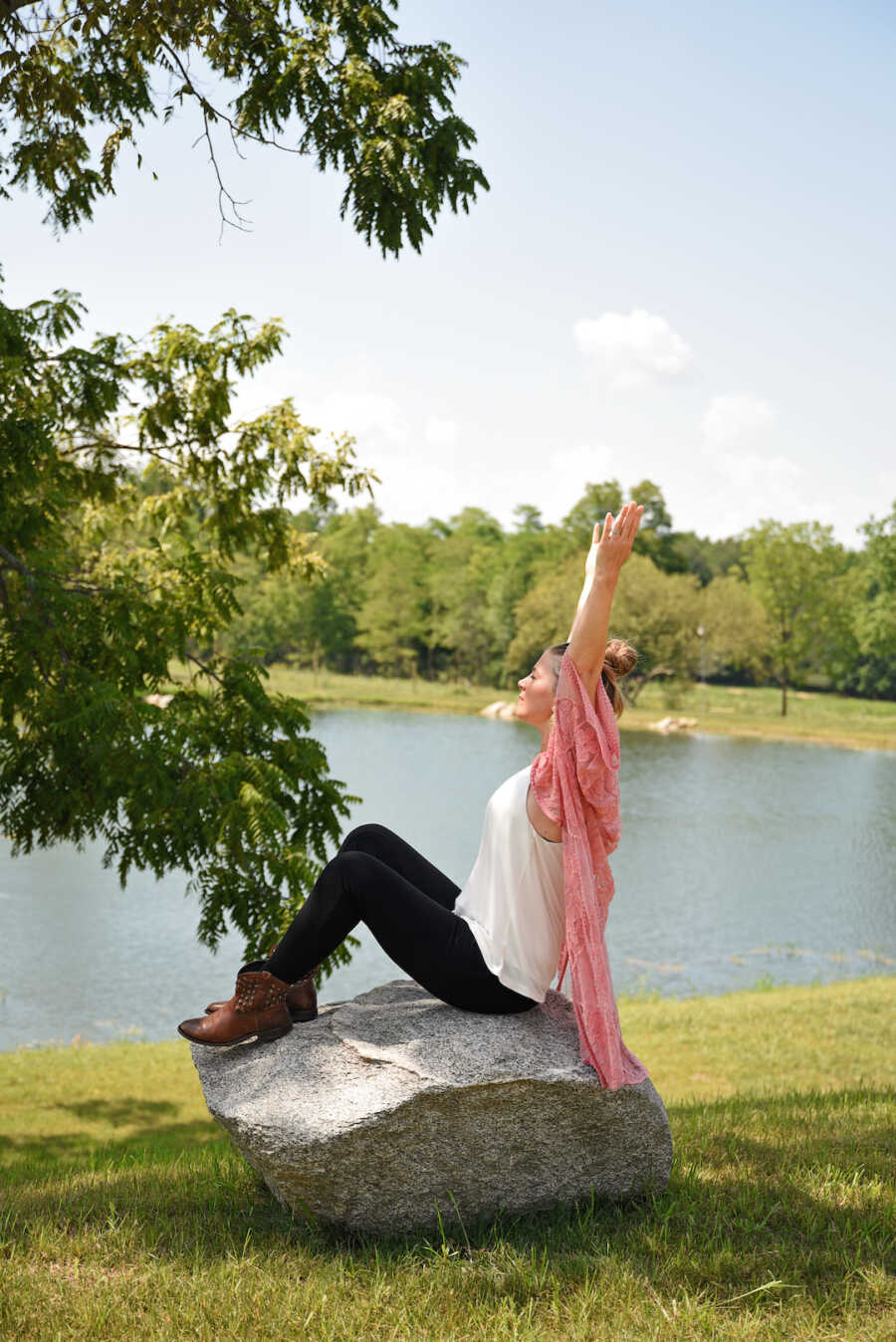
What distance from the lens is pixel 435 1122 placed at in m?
3.71

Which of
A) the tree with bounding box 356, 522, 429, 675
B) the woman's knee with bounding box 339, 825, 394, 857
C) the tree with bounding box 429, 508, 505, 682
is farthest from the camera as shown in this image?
the tree with bounding box 356, 522, 429, 675

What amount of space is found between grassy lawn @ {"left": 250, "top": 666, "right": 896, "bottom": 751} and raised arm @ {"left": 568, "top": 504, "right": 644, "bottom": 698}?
43.7m

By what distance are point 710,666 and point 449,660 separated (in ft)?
77.1

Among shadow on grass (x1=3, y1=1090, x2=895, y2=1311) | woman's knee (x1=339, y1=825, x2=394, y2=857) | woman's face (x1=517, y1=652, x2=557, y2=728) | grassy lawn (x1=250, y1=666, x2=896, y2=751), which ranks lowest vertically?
grassy lawn (x1=250, y1=666, x2=896, y2=751)

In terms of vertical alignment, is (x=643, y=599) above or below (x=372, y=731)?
above

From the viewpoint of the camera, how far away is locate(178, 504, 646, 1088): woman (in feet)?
12.6

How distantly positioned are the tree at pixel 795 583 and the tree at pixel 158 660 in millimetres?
59256

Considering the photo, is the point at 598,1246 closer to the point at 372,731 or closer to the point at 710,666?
the point at 372,731

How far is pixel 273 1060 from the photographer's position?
13.2 ft

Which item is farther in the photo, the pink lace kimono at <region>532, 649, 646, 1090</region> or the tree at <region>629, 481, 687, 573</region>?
the tree at <region>629, 481, 687, 573</region>

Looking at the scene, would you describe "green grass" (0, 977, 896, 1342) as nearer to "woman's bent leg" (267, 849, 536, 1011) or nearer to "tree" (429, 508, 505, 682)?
"woman's bent leg" (267, 849, 536, 1011)

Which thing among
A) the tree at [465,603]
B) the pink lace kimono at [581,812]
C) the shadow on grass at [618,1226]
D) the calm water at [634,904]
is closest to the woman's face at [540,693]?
the pink lace kimono at [581,812]

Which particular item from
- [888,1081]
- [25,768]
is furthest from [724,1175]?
[888,1081]

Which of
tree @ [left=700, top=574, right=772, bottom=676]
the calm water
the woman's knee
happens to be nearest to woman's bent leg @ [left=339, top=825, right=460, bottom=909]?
the woman's knee
